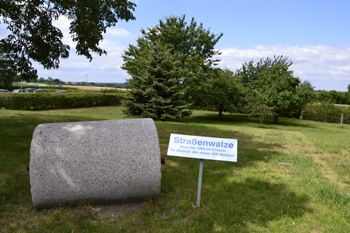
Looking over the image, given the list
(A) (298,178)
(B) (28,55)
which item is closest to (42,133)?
(A) (298,178)

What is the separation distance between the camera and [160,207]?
4219 millimetres

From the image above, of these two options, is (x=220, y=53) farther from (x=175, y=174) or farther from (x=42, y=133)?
(x=42, y=133)

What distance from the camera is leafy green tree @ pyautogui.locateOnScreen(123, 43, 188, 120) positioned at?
1764 cm

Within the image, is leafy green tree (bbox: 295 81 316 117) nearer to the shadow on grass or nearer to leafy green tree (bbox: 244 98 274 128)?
the shadow on grass

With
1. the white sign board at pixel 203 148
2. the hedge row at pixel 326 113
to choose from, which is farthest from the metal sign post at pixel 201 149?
the hedge row at pixel 326 113

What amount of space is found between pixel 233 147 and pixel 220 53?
Answer: 79.5 ft

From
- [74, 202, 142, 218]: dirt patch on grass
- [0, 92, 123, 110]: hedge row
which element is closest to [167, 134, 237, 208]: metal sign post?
[74, 202, 142, 218]: dirt patch on grass

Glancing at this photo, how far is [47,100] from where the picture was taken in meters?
25.1

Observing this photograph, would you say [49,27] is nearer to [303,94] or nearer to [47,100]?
[47,100]

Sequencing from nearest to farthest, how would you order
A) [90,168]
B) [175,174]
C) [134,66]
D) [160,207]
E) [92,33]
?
[90,168]
[160,207]
[175,174]
[92,33]
[134,66]

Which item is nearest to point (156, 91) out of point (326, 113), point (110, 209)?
point (110, 209)

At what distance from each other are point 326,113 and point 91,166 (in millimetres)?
41141

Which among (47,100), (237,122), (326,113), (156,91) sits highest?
(156,91)

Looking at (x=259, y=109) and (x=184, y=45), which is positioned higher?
(x=184, y=45)
